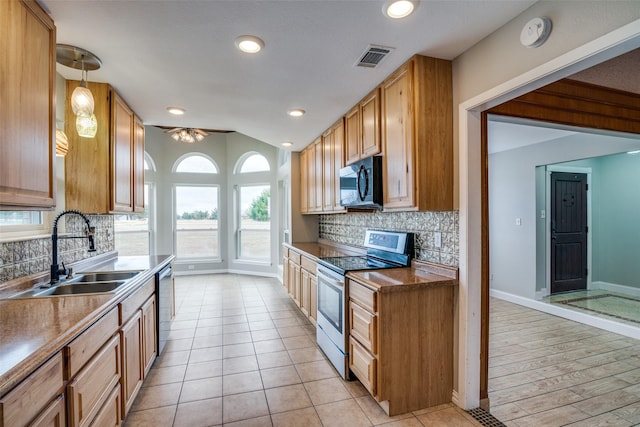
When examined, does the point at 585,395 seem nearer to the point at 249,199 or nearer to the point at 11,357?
the point at 11,357

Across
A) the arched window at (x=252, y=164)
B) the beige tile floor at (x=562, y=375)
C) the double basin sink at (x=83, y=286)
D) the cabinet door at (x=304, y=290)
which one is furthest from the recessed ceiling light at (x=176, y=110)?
the beige tile floor at (x=562, y=375)

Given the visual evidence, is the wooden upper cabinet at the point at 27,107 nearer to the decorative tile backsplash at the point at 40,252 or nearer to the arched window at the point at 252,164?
the decorative tile backsplash at the point at 40,252

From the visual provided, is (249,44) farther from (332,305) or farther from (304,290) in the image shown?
(304,290)

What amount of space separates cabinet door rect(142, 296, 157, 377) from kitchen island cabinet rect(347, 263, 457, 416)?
1698mm

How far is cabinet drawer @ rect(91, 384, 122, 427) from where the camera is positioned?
1.58 m

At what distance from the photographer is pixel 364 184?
2.76 metres

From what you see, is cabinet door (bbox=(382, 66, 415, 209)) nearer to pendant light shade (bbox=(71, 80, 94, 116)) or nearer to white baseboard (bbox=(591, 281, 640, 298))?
pendant light shade (bbox=(71, 80, 94, 116))

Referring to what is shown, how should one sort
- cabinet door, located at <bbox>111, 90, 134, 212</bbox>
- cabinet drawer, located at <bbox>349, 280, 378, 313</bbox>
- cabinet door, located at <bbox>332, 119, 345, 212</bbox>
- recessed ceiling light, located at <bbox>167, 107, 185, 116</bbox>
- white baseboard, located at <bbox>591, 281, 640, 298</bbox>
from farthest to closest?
white baseboard, located at <bbox>591, 281, 640, 298</bbox>, cabinet door, located at <bbox>332, 119, 345, 212</bbox>, recessed ceiling light, located at <bbox>167, 107, 185, 116</bbox>, cabinet door, located at <bbox>111, 90, 134, 212</bbox>, cabinet drawer, located at <bbox>349, 280, 378, 313</bbox>

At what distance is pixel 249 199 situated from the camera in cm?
697

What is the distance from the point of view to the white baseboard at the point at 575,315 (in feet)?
11.5

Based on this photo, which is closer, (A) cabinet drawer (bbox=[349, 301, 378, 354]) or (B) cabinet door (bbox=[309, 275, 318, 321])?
(A) cabinet drawer (bbox=[349, 301, 378, 354])

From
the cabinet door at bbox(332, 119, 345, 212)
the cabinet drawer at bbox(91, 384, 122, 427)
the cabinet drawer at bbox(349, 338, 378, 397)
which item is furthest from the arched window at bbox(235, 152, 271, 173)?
the cabinet drawer at bbox(91, 384, 122, 427)

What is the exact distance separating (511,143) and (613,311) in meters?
2.63

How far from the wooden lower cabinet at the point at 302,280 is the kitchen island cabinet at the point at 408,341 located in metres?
1.38
